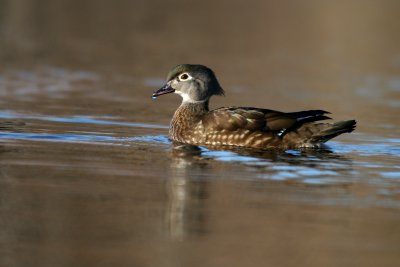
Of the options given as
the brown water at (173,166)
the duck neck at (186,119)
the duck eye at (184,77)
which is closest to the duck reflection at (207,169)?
the brown water at (173,166)

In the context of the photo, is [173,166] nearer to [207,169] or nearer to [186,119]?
[207,169]

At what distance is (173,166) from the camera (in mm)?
9984

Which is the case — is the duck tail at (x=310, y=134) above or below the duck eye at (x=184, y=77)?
below

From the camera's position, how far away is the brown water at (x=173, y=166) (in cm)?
695

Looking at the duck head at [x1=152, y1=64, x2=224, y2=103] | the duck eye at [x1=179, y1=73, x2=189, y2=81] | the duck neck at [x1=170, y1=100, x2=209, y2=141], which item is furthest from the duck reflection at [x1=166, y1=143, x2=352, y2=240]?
the duck eye at [x1=179, y1=73, x2=189, y2=81]

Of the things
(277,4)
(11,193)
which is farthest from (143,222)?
(277,4)

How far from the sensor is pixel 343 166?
411 inches

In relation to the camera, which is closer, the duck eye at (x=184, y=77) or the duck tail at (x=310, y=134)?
the duck tail at (x=310, y=134)

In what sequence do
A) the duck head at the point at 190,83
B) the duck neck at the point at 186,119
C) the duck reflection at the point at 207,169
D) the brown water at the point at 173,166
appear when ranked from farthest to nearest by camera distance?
1. the duck head at the point at 190,83
2. the duck neck at the point at 186,119
3. the duck reflection at the point at 207,169
4. the brown water at the point at 173,166

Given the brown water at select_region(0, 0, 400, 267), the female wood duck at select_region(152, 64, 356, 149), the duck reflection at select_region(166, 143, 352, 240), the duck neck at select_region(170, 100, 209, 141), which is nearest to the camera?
the brown water at select_region(0, 0, 400, 267)

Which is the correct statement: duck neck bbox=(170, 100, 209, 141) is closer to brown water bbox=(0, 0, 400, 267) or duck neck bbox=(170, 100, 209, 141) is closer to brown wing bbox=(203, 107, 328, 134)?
brown water bbox=(0, 0, 400, 267)

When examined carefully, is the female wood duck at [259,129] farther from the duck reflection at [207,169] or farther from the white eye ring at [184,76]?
the white eye ring at [184,76]

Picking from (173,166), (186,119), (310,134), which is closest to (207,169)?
(173,166)

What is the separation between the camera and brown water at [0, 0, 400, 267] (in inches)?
273
